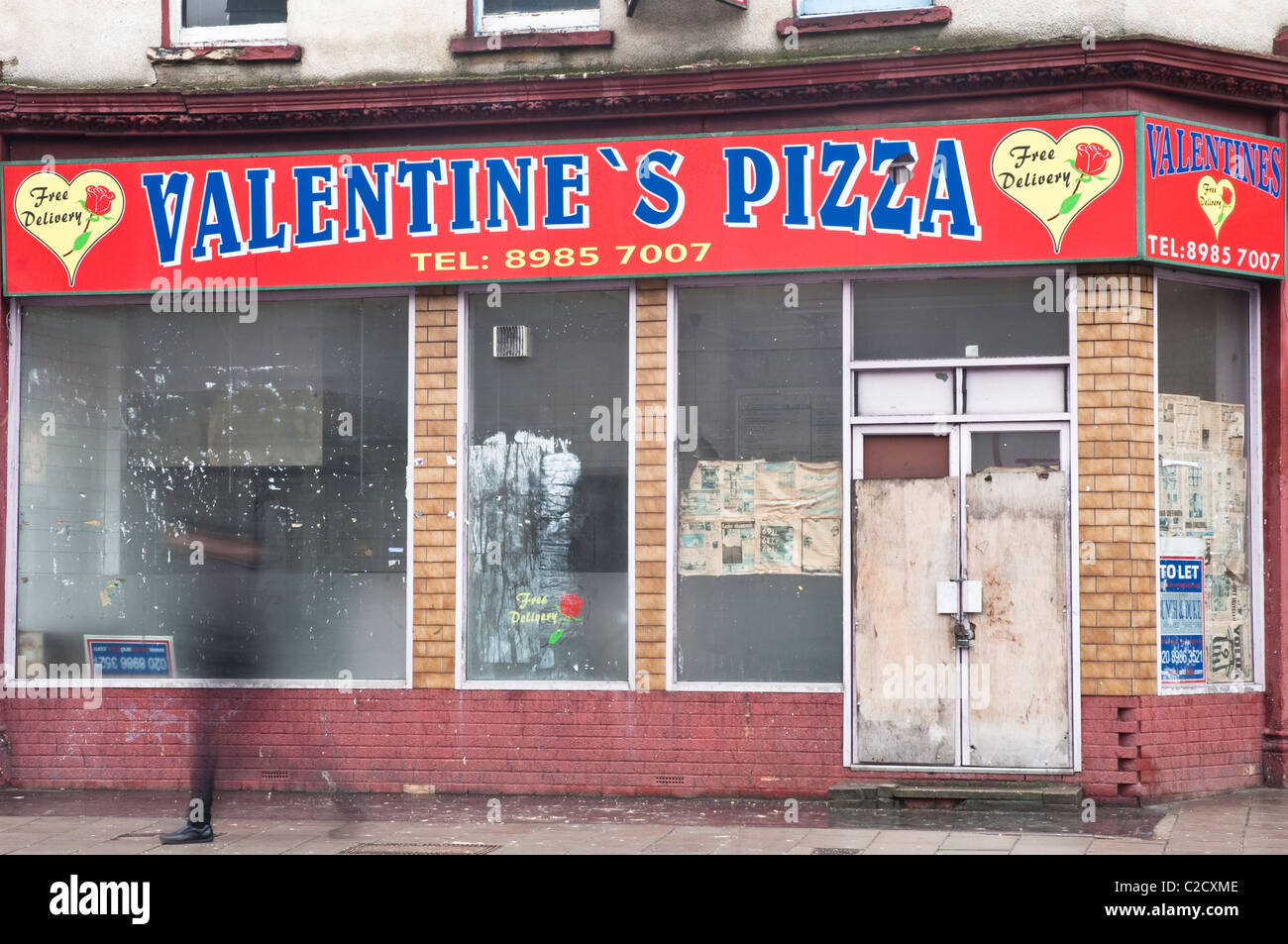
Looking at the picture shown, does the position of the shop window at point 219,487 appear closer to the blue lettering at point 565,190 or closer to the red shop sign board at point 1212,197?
the blue lettering at point 565,190

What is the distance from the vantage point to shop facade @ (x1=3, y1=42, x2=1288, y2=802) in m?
11.6

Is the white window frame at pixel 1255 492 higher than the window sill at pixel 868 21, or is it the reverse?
the window sill at pixel 868 21

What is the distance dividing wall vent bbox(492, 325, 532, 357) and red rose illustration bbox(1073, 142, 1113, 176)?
13.8 ft

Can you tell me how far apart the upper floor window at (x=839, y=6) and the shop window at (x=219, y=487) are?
3.78 metres

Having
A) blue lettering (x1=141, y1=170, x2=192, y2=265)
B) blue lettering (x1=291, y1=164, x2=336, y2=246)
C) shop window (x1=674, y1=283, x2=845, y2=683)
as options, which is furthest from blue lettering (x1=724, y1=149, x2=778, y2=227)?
blue lettering (x1=141, y1=170, x2=192, y2=265)

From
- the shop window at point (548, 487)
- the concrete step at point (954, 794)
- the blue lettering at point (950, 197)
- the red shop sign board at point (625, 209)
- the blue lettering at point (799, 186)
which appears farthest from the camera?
the shop window at point (548, 487)

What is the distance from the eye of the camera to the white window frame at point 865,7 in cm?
1202

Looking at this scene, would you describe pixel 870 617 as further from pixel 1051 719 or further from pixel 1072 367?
pixel 1072 367

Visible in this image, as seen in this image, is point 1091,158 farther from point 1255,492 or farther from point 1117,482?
point 1255,492

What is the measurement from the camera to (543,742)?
12188 mm

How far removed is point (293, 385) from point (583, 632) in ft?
9.84

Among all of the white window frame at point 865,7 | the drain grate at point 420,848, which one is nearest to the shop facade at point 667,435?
the white window frame at point 865,7

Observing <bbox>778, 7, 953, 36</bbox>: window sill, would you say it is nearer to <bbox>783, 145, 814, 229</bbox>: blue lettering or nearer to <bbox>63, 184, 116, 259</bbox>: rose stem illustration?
<bbox>783, 145, 814, 229</bbox>: blue lettering

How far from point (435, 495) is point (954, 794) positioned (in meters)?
4.42
